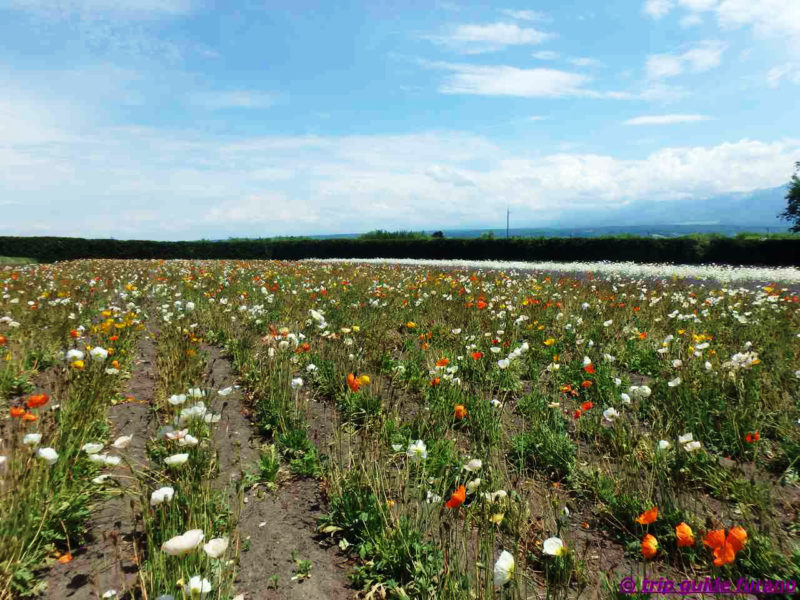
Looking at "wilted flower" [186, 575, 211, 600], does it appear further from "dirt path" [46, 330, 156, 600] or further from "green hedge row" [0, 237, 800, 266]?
"green hedge row" [0, 237, 800, 266]

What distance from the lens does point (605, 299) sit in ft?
29.2

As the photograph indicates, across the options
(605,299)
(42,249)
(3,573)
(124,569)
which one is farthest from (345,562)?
(42,249)

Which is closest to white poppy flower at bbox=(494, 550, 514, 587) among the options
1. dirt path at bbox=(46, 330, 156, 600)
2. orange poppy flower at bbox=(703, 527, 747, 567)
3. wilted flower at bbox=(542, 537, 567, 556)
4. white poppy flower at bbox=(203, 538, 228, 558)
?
wilted flower at bbox=(542, 537, 567, 556)

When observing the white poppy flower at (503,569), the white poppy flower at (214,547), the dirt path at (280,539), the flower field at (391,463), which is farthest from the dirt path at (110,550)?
the white poppy flower at (503,569)

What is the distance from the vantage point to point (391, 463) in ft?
12.2

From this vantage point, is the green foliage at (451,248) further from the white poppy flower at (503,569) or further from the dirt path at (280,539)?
the white poppy flower at (503,569)

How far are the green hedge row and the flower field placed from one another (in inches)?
802

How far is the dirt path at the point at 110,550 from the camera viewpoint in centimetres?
236

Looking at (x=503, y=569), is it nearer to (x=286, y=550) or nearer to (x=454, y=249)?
(x=286, y=550)

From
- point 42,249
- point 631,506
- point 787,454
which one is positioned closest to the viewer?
point 631,506

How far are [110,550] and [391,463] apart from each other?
1906mm

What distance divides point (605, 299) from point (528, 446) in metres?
6.00

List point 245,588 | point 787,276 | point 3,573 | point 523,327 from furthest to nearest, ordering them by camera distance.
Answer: point 787,276, point 523,327, point 245,588, point 3,573

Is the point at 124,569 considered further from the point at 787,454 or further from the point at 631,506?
the point at 787,454
